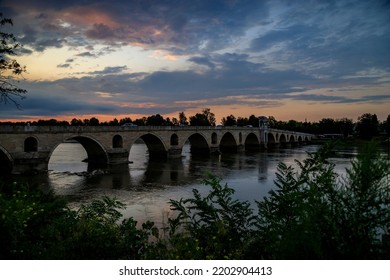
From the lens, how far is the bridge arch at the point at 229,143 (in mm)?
70625

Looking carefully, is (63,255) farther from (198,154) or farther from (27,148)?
(198,154)

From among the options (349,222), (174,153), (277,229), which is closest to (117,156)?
(174,153)

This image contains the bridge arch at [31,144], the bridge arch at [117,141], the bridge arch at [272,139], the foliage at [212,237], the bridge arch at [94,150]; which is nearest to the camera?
the foliage at [212,237]

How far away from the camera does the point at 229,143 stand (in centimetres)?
7219

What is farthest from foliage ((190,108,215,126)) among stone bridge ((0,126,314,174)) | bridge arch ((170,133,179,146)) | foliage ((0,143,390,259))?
foliage ((0,143,390,259))

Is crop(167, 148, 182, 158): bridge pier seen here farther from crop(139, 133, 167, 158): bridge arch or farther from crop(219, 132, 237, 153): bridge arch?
crop(219, 132, 237, 153): bridge arch

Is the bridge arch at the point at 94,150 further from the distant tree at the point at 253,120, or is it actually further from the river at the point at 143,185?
the distant tree at the point at 253,120

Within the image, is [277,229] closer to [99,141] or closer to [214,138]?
[99,141]

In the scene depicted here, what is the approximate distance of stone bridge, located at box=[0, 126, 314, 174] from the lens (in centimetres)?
3017

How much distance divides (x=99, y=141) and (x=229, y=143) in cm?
3805

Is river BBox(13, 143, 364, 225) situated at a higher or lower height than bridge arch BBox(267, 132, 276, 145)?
lower

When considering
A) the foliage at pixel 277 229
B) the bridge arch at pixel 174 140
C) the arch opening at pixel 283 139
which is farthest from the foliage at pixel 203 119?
the foliage at pixel 277 229

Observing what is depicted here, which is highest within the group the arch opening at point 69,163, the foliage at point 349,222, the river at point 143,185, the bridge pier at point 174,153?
the foliage at point 349,222
